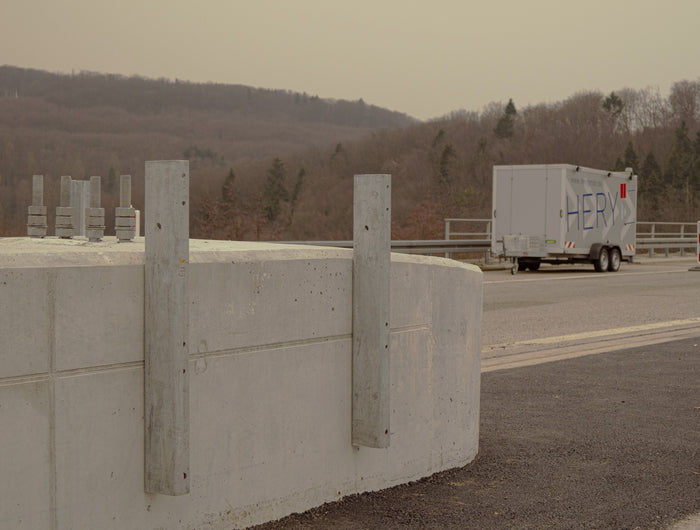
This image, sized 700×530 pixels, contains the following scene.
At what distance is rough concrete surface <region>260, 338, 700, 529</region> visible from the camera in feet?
14.6

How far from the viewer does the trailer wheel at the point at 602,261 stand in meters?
27.5

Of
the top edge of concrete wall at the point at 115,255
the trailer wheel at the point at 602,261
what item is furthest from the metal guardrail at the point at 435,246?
the top edge of concrete wall at the point at 115,255

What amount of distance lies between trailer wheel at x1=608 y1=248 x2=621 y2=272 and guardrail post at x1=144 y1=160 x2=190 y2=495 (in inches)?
1017

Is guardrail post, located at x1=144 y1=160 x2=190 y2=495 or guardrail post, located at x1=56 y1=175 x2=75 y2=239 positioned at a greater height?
guardrail post, located at x1=56 y1=175 x2=75 y2=239

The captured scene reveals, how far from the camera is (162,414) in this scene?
3727 mm

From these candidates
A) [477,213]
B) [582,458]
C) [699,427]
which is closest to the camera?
[582,458]

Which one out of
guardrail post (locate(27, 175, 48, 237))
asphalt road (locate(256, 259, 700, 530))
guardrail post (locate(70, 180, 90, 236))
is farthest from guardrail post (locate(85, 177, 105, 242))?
asphalt road (locate(256, 259, 700, 530))

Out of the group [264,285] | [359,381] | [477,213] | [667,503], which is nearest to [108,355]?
[264,285]

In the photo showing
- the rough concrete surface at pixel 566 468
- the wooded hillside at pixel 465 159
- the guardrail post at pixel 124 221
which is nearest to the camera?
the rough concrete surface at pixel 566 468

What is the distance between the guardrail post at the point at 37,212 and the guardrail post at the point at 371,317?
5.95 feet

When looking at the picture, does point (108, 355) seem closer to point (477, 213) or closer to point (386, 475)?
point (386, 475)

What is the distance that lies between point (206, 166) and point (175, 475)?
172173mm

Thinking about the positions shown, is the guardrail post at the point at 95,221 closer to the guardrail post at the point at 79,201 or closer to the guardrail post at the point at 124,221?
the guardrail post at the point at 124,221

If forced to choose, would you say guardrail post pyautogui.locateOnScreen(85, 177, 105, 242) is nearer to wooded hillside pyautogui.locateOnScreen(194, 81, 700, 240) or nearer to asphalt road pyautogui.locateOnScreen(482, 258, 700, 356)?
asphalt road pyautogui.locateOnScreen(482, 258, 700, 356)
